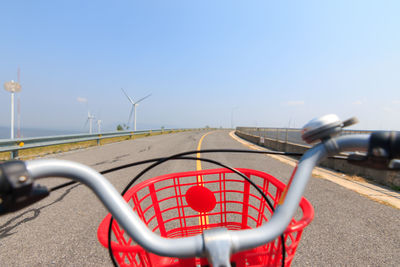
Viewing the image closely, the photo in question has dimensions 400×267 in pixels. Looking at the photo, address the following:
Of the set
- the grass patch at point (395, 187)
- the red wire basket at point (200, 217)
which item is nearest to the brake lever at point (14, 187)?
the red wire basket at point (200, 217)

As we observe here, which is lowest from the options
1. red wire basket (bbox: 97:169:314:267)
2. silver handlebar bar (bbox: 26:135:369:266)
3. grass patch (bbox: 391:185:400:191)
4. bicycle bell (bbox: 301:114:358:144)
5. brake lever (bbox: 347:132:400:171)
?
grass patch (bbox: 391:185:400:191)

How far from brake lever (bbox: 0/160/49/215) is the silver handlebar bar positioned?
0.10 ft

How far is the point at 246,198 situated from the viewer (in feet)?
5.99

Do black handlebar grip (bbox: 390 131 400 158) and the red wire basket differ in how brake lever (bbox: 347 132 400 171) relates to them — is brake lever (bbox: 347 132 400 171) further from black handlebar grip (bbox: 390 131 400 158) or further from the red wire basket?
the red wire basket

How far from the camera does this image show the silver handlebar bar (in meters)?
0.67

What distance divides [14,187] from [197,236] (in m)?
0.55

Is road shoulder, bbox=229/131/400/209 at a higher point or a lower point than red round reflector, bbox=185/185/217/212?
lower

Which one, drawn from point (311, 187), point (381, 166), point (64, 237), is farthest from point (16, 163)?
point (311, 187)

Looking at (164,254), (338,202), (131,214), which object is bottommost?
(338,202)

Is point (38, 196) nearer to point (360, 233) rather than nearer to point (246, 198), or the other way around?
point (246, 198)

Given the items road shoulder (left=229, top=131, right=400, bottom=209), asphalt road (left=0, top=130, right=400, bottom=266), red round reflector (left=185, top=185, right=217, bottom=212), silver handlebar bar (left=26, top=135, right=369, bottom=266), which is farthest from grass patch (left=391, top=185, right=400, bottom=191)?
silver handlebar bar (left=26, top=135, right=369, bottom=266)

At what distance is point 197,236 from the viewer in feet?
2.31

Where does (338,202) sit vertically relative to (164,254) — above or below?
below

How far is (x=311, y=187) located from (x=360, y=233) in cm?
201
